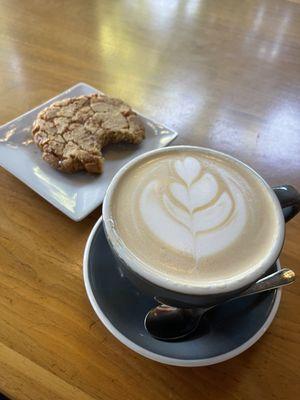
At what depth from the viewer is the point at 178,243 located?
456 millimetres

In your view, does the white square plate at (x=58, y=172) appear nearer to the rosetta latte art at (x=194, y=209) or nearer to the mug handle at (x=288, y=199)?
the rosetta latte art at (x=194, y=209)

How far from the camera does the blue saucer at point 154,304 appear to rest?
443mm

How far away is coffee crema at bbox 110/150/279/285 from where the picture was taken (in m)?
0.44

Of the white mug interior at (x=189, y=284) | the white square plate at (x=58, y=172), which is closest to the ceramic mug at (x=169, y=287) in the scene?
the white mug interior at (x=189, y=284)

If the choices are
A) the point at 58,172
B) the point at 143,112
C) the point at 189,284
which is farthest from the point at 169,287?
the point at 143,112

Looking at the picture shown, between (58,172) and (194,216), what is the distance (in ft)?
1.05

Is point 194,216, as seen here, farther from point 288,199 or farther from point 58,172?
point 58,172

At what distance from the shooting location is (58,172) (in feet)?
2.29

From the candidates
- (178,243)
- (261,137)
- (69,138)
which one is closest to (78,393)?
(178,243)

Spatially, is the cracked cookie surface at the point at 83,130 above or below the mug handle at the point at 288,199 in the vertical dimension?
below

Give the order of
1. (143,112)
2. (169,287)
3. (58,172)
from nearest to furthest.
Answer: (169,287) → (58,172) → (143,112)

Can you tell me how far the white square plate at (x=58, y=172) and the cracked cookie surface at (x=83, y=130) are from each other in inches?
0.6

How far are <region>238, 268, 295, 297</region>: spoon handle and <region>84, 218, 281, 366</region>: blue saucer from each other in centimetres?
2

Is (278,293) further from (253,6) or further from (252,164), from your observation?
(253,6)
